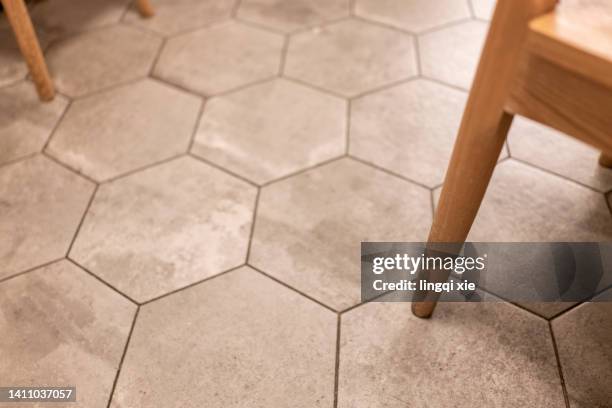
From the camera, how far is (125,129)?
4.07ft

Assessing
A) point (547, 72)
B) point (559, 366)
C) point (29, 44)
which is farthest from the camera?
point (29, 44)

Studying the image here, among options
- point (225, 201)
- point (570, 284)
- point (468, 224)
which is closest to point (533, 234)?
point (570, 284)

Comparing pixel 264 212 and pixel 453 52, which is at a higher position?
pixel 453 52

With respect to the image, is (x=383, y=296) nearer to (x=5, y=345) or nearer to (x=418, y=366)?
(x=418, y=366)

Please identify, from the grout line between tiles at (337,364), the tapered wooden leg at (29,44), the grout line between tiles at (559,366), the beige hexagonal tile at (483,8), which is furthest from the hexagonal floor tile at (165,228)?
the beige hexagonal tile at (483,8)

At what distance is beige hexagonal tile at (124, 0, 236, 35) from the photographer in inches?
61.2

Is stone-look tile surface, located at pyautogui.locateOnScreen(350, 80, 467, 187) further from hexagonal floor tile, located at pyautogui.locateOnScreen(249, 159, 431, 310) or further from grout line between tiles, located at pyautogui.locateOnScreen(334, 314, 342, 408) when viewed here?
grout line between tiles, located at pyautogui.locateOnScreen(334, 314, 342, 408)

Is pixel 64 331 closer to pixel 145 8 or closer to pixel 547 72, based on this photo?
pixel 547 72

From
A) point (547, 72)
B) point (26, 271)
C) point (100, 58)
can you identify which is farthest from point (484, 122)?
point (100, 58)

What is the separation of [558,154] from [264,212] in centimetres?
73

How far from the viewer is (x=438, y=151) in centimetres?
115

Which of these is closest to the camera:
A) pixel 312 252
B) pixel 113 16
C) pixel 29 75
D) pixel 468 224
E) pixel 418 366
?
pixel 468 224

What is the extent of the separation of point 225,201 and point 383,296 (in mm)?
421

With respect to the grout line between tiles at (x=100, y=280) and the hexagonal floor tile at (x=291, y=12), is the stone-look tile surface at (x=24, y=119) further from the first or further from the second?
the hexagonal floor tile at (x=291, y=12)
